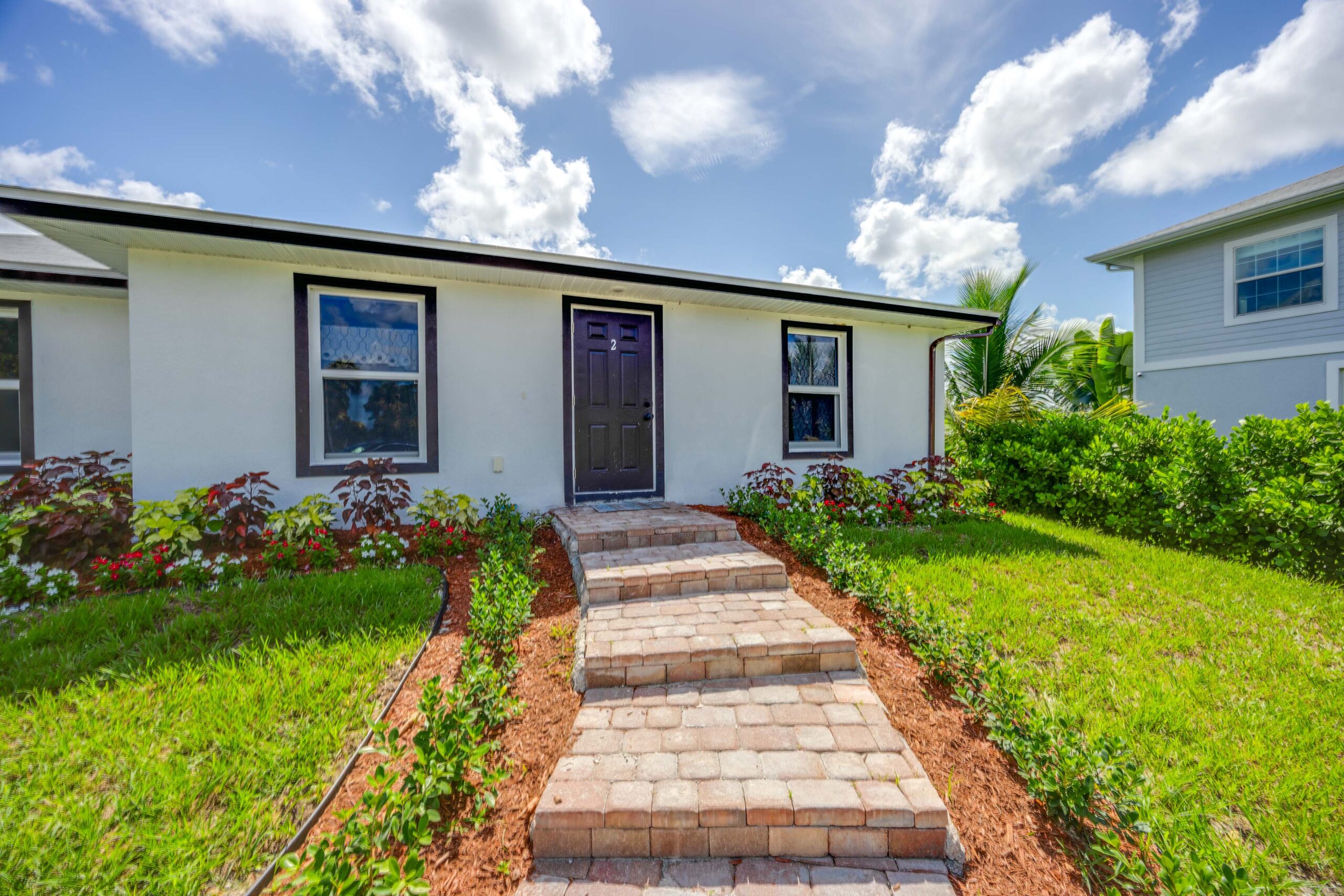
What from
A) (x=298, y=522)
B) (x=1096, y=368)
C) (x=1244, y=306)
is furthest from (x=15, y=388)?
(x=1096, y=368)

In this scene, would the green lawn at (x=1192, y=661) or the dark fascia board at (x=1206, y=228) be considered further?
the dark fascia board at (x=1206, y=228)

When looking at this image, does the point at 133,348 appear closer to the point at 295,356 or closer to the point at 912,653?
the point at 295,356

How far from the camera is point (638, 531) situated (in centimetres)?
363

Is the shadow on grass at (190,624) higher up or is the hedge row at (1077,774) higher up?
the shadow on grass at (190,624)

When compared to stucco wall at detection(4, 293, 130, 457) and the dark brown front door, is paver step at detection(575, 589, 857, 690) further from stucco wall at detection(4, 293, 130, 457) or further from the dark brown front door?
stucco wall at detection(4, 293, 130, 457)

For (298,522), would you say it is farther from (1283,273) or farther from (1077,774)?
(1283,273)

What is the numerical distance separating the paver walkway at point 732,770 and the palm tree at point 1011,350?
966 centimetres

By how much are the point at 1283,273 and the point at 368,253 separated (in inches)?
472

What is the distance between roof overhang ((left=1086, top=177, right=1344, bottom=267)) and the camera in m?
6.39

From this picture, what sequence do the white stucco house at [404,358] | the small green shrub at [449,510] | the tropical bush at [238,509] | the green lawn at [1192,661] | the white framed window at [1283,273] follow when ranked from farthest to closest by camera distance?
the white framed window at [1283,273] < the small green shrub at [449,510] < the white stucco house at [404,358] < the tropical bush at [238,509] < the green lawn at [1192,661]

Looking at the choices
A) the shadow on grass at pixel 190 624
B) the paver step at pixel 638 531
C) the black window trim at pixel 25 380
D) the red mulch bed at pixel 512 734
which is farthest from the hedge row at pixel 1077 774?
the black window trim at pixel 25 380

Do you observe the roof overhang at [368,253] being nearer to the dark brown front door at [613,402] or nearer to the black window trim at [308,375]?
the black window trim at [308,375]

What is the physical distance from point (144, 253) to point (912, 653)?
6.11m

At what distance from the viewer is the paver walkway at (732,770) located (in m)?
1.40
